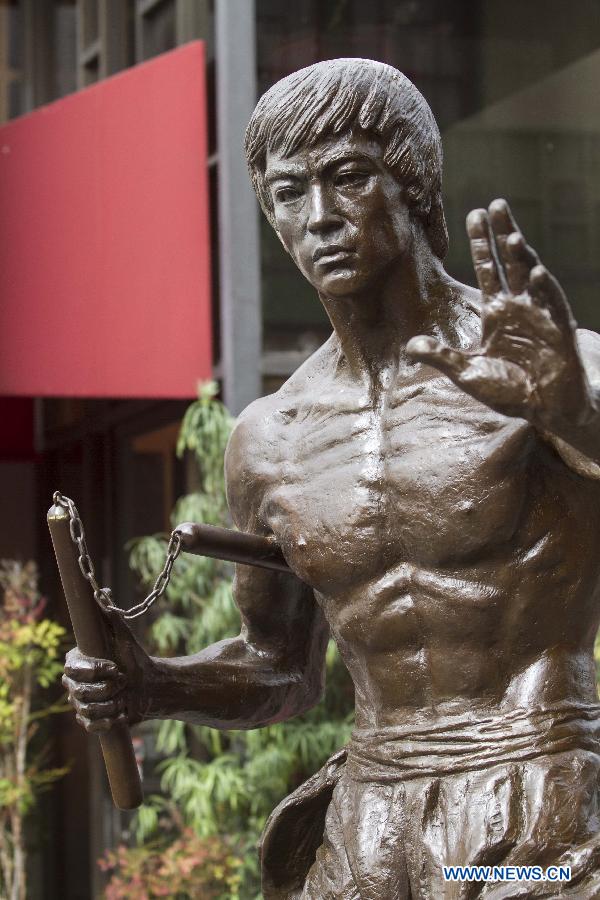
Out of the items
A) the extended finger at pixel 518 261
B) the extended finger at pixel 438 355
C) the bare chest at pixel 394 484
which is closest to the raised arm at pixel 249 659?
the bare chest at pixel 394 484

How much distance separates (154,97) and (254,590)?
5.85 meters

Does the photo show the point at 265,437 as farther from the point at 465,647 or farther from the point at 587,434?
the point at 587,434

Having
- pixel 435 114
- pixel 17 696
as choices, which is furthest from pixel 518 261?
pixel 17 696

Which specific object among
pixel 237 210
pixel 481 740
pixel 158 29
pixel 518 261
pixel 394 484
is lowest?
pixel 481 740

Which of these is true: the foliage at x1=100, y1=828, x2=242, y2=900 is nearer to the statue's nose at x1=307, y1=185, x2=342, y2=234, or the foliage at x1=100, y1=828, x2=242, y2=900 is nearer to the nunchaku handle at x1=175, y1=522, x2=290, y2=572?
the nunchaku handle at x1=175, y1=522, x2=290, y2=572

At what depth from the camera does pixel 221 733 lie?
770 cm

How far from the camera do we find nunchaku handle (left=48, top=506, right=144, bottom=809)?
2.47 meters

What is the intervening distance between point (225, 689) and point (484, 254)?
1.02 m

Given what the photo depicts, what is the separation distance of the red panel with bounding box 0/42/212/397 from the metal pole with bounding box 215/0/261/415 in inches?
6.0

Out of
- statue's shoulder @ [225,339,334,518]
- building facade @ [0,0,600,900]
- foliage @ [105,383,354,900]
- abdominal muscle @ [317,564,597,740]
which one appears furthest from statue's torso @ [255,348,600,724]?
building facade @ [0,0,600,900]

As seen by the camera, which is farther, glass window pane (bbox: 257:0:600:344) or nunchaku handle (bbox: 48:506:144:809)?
glass window pane (bbox: 257:0:600:344)

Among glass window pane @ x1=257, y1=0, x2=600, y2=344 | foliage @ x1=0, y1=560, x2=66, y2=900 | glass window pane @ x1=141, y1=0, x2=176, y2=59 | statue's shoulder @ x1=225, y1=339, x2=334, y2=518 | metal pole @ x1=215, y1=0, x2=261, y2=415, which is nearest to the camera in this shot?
statue's shoulder @ x1=225, y1=339, x2=334, y2=518

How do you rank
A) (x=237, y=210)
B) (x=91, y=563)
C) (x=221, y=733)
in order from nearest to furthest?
(x=91, y=563), (x=221, y=733), (x=237, y=210)

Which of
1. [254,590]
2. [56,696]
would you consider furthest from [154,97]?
[254,590]
